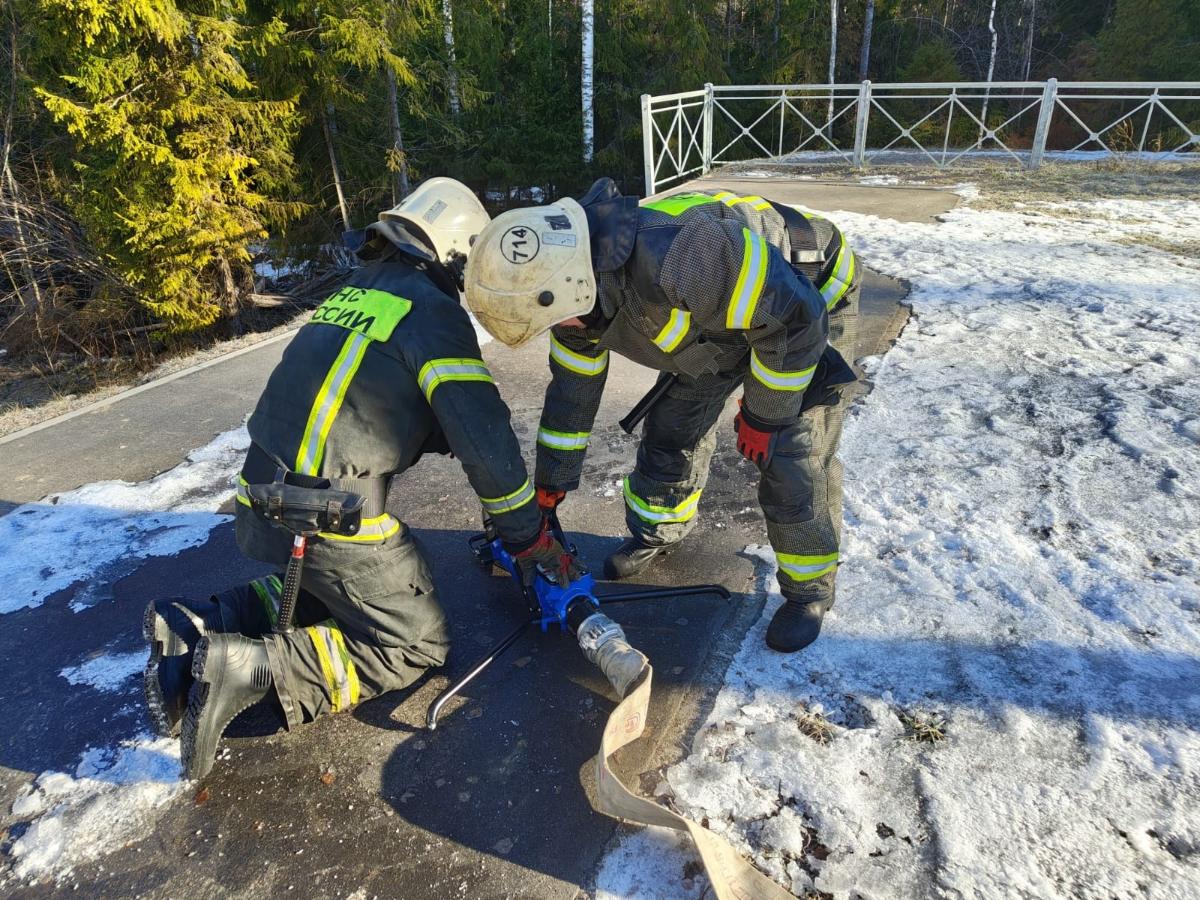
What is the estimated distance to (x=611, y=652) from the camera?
7.93 feet

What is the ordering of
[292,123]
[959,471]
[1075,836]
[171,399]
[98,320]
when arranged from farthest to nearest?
[292,123]
[98,320]
[171,399]
[959,471]
[1075,836]

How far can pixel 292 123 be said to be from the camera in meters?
11.8

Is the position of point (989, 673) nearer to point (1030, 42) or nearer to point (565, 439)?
point (565, 439)

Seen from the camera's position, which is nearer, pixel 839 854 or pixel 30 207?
pixel 839 854

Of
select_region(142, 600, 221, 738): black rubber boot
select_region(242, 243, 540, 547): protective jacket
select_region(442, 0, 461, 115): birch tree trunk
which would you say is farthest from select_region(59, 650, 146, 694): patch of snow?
select_region(442, 0, 461, 115): birch tree trunk

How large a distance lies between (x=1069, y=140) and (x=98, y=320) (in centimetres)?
2175

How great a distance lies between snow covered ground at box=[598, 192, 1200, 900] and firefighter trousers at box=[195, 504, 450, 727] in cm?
94

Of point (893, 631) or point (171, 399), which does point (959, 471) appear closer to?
point (893, 631)

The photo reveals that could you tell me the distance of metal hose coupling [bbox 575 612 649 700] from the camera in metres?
2.34

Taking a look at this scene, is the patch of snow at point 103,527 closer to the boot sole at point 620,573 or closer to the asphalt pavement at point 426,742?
the asphalt pavement at point 426,742

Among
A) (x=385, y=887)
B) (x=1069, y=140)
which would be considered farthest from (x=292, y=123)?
(x=1069, y=140)

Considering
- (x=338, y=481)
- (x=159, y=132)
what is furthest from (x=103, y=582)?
(x=159, y=132)

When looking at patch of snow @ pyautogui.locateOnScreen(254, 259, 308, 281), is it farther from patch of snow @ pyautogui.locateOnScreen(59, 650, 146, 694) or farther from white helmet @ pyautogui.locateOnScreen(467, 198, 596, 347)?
white helmet @ pyautogui.locateOnScreen(467, 198, 596, 347)

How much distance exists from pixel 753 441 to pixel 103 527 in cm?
305
